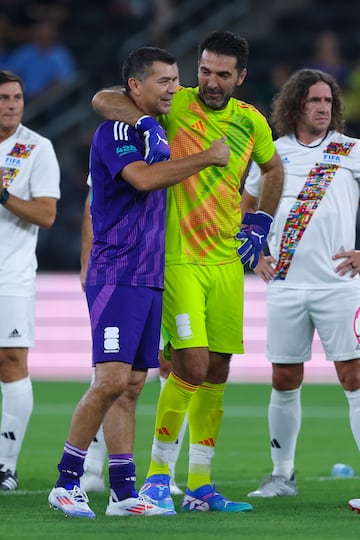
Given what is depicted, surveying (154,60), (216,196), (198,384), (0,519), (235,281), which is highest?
(154,60)

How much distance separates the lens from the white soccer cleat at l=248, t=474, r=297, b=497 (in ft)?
26.3

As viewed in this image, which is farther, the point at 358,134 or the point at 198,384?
the point at 358,134

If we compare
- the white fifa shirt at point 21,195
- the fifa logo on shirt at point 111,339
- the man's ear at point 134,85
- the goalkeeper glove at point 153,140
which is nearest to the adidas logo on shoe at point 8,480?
the white fifa shirt at point 21,195

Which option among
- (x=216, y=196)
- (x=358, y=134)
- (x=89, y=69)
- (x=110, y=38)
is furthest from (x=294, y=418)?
(x=110, y=38)

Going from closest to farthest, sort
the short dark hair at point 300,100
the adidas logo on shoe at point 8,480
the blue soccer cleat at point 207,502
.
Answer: the blue soccer cleat at point 207,502 → the short dark hair at point 300,100 → the adidas logo on shoe at point 8,480

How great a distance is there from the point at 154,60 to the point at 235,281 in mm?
1267

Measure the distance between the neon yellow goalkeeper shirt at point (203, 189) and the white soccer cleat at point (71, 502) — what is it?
1.30 metres

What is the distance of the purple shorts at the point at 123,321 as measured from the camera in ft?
22.4

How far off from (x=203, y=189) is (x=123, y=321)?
3.05 ft

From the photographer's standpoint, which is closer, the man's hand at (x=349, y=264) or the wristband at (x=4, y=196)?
the man's hand at (x=349, y=264)

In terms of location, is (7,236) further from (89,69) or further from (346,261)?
(89,69)

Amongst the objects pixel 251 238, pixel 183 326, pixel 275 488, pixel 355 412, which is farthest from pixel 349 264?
pixel 275 488

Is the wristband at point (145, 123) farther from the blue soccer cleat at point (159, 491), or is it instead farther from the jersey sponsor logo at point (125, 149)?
the blue soccer cleat at point (159, 491)

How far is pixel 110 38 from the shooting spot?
19.9 meters
